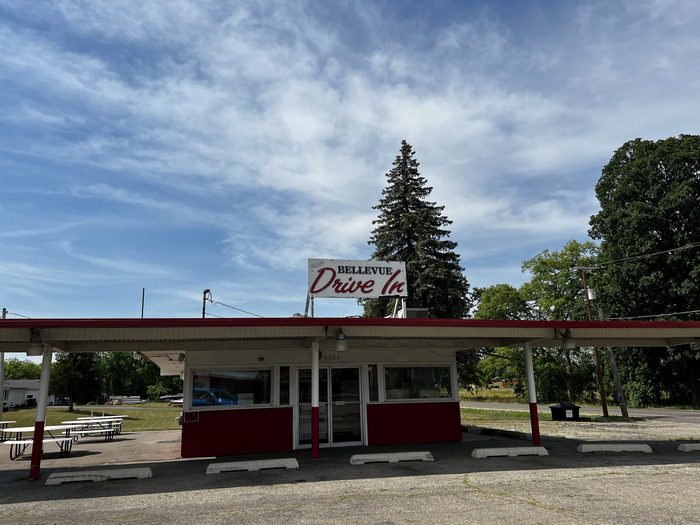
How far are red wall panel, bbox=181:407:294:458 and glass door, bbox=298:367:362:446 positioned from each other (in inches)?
17.6

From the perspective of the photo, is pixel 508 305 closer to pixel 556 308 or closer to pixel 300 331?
pixel 556 308

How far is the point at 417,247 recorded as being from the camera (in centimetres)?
2983

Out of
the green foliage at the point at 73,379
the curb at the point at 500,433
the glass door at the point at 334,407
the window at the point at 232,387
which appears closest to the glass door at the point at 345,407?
the glass door at the point at 334,407

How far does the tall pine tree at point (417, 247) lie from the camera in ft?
92.7

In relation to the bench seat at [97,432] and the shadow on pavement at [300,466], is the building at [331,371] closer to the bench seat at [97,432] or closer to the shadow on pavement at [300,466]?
the shadow on pavement at [300,466]

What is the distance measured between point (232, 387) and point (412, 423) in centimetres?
502

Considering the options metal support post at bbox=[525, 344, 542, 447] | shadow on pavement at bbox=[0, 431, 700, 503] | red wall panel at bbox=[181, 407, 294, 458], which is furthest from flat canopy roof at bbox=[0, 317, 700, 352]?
shadow on pavement at bbox=[0, 431, 700, 503]

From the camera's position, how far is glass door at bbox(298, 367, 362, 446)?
44.4 ft

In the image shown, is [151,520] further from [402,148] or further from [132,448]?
[402,148]

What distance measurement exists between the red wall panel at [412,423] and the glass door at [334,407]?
1.43ft

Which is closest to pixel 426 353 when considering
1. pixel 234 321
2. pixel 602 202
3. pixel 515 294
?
pixel 234 321

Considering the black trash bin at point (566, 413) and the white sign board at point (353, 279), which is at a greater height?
the white sign board at point (353, 279)

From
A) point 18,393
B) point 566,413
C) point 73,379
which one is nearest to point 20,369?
point 18,393

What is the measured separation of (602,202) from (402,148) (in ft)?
51.8
